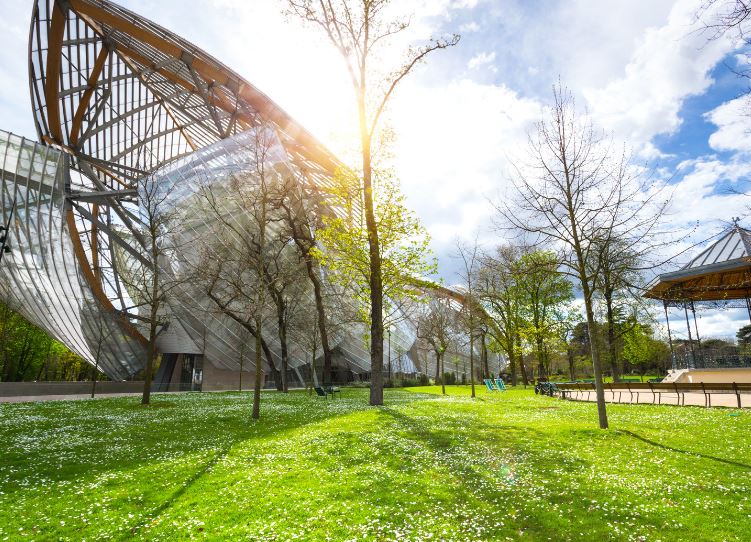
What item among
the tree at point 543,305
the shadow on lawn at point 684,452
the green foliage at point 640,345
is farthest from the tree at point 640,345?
the shadow on lawn at point 684,452

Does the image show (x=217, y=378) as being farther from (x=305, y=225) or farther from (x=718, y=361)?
(x=718, y=361)

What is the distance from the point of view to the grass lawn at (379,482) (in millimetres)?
5285

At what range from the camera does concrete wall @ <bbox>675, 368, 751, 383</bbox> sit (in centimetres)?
2731

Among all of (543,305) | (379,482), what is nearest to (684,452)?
(379,482)

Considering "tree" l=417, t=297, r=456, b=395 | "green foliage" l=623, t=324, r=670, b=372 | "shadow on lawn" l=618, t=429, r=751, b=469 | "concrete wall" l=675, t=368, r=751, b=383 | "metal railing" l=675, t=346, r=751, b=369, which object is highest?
"tree" l=417, t=297, r=456, b=395

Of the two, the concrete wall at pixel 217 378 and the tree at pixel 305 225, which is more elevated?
the tree at pixel 305 225

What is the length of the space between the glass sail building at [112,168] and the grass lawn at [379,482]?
19.5 meters

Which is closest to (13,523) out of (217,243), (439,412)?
(439,412)

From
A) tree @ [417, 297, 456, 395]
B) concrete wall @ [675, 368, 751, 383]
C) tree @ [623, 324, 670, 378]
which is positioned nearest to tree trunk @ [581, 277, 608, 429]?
concrete wall @ [675, 368, 751, 383]

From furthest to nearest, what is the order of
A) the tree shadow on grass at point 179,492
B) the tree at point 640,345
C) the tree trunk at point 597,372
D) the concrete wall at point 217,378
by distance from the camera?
the concrete wall at point 217,378
the tree at point 640,345
the tree trunk at point 597,372
the tree shadow on grass at point 179,492

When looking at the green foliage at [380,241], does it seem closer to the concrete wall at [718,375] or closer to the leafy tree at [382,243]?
the leafy tree at [382,243]

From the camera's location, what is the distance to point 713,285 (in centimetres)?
2873

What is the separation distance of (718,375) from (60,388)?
158 feet

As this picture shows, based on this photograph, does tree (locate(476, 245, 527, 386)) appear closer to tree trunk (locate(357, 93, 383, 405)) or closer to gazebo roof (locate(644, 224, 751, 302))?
gazebo roof (locate(644, 224, 751, 302))
